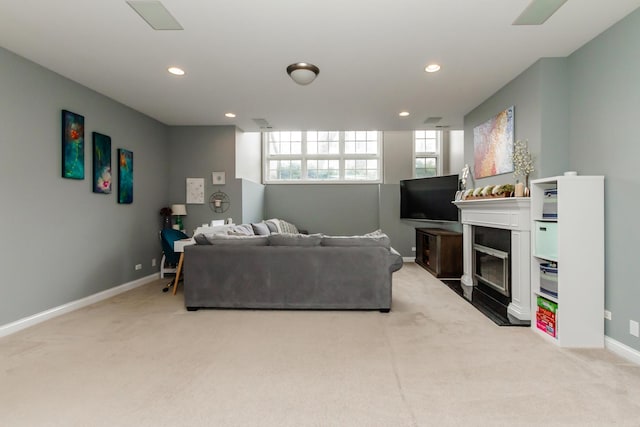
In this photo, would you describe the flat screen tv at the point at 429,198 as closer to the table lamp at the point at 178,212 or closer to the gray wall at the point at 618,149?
the gray wall at the point at 618,149

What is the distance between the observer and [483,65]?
10.9 feet

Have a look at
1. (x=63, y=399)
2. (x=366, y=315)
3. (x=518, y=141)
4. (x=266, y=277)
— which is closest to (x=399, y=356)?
(x=366, y=315)

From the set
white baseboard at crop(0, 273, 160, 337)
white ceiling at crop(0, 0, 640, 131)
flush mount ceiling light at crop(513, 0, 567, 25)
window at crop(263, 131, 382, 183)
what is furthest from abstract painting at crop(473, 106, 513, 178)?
white baseboard at crop(0, 273, 160, 337)

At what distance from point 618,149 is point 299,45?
281cm

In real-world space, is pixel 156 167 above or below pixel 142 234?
above

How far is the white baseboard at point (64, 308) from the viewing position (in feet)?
9.81

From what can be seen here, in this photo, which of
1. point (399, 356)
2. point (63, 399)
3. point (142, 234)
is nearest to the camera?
point (63, 399)

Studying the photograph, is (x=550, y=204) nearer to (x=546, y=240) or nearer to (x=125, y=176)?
Result: (x=546, y=240)

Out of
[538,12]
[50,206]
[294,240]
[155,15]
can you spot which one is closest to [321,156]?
[294,240]

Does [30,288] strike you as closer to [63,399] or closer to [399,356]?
[63,399]

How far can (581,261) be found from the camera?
106 inches

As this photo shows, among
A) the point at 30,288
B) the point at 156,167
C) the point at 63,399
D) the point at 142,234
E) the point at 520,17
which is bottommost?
the point at 63,399

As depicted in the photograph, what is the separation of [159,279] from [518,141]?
551 cm

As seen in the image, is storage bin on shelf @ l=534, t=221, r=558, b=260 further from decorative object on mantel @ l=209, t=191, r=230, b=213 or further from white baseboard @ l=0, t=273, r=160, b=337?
white baseboard @ l=0, t=273, r=160, b=337
